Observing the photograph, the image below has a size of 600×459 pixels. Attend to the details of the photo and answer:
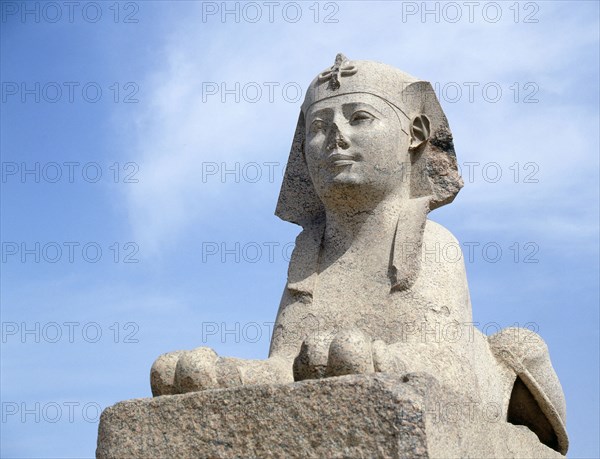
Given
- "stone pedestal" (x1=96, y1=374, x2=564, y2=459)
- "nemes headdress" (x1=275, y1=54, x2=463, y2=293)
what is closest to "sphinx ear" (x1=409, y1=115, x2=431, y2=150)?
"nemes headdress" (x1=275, y1=54, x2=463, y2=293)

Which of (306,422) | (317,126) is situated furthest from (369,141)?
(306,422)

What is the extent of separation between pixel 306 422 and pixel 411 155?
7.09 feet

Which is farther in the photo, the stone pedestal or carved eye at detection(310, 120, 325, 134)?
carved eye at detection(310, 120, 325, 134)

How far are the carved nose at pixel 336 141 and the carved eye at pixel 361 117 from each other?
11 cm

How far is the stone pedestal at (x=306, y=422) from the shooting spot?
3.70 m

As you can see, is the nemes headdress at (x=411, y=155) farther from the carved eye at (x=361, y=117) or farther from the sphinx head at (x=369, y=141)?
the carved eye at (x=361, y=117)

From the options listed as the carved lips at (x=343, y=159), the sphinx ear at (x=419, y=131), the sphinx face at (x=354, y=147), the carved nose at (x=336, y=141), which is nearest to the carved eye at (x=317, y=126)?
the sphinx face at (x=354, y=147)

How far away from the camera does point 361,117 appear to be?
206 inches

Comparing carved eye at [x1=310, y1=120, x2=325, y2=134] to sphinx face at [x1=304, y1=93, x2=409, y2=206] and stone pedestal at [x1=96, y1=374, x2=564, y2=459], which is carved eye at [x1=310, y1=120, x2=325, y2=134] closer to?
sphinx face at [x1=304, y1=93, x2=409, y2=206]

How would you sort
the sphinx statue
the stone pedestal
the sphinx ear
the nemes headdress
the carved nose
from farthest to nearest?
1. the sphinx ear
2. the nemes headdress
3. the carved nose
4. the sphinx statue
5. the stone pedestal

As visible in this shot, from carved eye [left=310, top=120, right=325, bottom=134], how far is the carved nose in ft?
0.39

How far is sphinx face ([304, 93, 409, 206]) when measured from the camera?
17.0 ft

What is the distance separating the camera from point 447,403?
3.98m

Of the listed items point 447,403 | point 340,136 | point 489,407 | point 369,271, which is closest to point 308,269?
point 369,271
